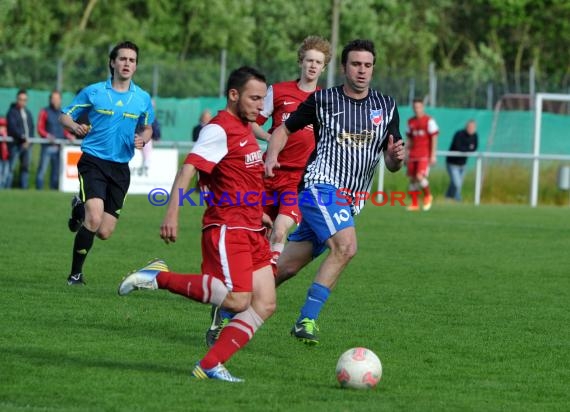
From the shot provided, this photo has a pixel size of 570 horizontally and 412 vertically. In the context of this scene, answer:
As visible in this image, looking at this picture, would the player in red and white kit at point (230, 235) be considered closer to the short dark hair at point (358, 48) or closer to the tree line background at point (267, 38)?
the short dark hair at point (358, 48)

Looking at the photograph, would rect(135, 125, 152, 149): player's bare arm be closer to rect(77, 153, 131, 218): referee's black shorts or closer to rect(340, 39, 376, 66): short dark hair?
rect(77, 153, 131, 218): referee's black shorts

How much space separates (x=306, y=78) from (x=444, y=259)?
5035mm

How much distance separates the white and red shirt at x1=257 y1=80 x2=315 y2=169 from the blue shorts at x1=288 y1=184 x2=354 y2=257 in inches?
64.8

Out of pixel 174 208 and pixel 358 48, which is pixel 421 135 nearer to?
pixel 358 48

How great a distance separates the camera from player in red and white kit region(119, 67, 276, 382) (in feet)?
23.1

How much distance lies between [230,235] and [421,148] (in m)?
17.7

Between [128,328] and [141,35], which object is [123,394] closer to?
[128,328]

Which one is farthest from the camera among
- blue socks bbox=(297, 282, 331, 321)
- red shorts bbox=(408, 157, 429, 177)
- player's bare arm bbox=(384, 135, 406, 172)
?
red shorts bbox=(408, 157, 429, 177)

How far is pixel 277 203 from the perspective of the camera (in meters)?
10.7

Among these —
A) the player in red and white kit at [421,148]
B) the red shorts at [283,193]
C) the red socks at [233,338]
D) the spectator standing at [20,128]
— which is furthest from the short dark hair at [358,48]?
the spectator standing at [20,128]

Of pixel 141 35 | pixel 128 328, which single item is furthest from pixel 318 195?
pixel 141 35

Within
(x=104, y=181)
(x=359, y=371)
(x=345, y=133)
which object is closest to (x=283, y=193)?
(x=104, y=181)

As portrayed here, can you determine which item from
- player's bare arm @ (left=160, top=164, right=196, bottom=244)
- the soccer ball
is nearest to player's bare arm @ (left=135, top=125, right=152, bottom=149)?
player's bare arm @ (left=160, top=164, right=196, bottom=244)

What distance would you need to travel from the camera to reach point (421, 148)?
24609mm
